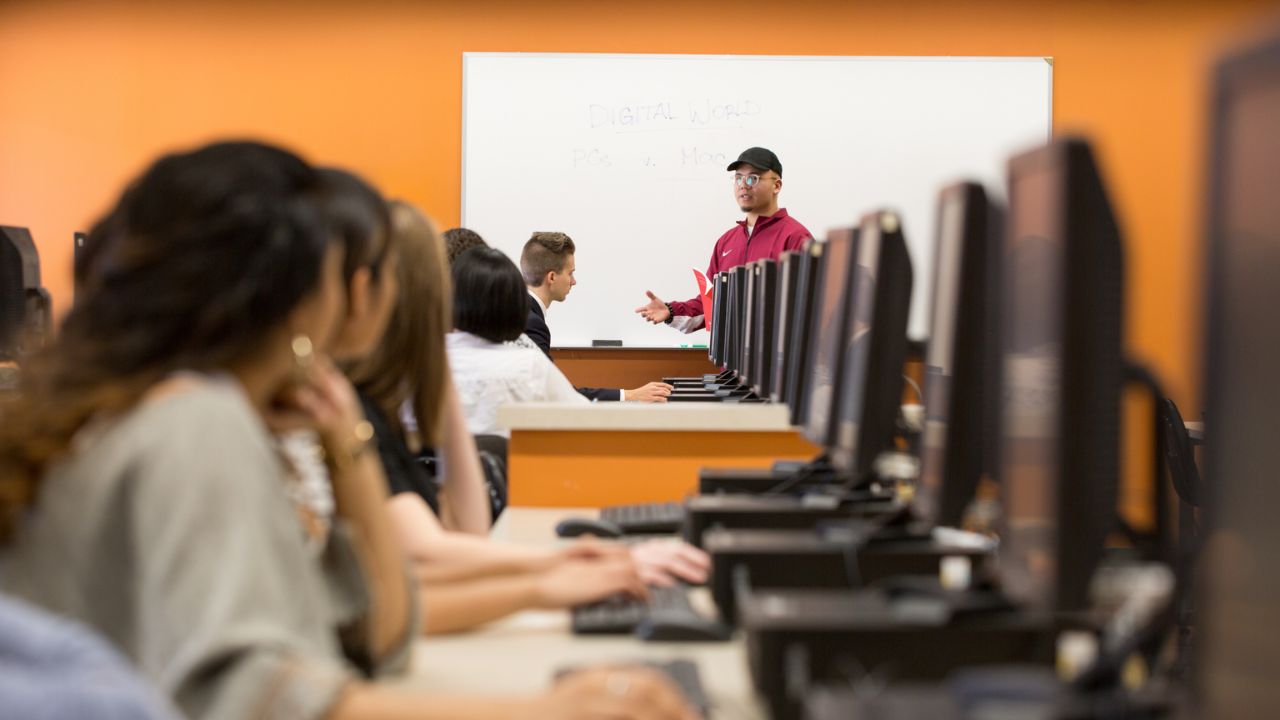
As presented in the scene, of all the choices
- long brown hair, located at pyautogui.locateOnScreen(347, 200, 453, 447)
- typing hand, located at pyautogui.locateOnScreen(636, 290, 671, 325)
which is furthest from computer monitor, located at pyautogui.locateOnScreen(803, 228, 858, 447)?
typing hand, located at pyautogui.locateOnScreen(636, 290, 671, 325)

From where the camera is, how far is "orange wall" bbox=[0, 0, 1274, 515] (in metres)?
6.22

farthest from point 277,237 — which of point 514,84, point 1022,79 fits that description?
point 1022,79

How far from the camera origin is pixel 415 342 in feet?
6.27

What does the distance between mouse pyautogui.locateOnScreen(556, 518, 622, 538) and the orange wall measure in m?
4.14

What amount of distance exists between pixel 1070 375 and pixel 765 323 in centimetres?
202

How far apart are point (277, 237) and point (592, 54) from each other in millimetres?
5369

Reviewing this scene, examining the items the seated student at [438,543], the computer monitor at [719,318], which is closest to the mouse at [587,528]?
the seated student at [438,543]

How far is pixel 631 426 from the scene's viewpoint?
2633 millimetres

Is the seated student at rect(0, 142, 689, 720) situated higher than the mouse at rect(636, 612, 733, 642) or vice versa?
the seated student at rect(0, 142, 689, 720)

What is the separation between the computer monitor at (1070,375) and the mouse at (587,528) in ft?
3.74

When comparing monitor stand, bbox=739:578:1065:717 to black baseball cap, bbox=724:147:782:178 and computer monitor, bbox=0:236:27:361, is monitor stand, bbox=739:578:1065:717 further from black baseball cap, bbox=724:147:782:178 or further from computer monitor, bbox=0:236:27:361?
black baseball cap, bbox=724:147:782:178

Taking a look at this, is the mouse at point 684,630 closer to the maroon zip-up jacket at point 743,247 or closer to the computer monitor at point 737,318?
the computer monitor at point 737,318

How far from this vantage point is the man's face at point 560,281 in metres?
5.52

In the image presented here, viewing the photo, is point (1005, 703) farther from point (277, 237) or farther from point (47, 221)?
point (47, 221)
